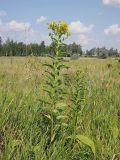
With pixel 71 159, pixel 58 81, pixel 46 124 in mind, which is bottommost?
pixel 71 159

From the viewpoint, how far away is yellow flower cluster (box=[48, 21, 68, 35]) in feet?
11.7

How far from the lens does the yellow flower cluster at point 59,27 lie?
3559mm

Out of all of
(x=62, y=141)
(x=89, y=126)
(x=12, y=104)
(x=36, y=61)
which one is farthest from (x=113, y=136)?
(x=36, y=61)

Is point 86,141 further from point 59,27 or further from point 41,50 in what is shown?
point 41,50

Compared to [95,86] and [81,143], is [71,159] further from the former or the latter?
[95,86]

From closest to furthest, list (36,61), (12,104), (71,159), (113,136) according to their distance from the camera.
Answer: (71,159) → (113,136) → (12,104) → (36,61)

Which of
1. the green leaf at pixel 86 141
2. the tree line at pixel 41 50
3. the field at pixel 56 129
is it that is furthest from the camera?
the tree line at pixel 41 50

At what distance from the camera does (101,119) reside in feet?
13.9

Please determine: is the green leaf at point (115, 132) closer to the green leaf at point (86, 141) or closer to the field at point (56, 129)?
the field at point (56, 129)

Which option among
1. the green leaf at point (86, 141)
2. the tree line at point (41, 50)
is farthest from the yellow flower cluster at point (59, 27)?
the green leaf at point (86, 141)

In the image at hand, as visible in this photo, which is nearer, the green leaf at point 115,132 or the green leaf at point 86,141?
the green leaf at point 86,141

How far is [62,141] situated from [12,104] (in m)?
0.96

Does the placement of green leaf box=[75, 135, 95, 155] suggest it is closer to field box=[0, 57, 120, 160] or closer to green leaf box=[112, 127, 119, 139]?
field box=[0, 57, 120, 160]

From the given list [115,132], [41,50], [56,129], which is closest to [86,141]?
[56,129]
